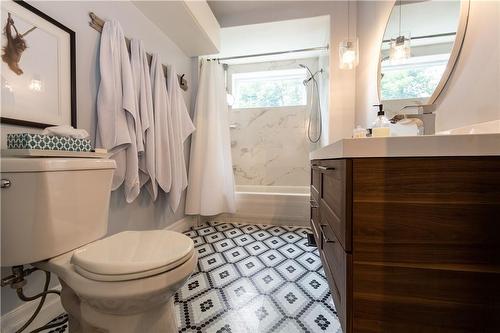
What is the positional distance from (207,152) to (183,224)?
2.64 ft

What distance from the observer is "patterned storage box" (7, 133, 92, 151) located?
81cm

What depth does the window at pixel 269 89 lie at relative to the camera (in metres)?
3.27

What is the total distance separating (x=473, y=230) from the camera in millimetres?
559

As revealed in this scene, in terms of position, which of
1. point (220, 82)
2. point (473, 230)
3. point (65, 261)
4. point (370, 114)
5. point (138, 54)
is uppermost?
point (220, 82)

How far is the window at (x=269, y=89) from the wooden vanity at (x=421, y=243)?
9.20 feet

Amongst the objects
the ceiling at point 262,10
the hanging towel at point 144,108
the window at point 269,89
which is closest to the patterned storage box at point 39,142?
the hanging towel at point 144,108

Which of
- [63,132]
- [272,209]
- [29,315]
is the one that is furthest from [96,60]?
[272,209]

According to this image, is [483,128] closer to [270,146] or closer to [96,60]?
[96,60]

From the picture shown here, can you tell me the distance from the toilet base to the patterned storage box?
0.58 m

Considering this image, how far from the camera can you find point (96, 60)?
4.37 feet

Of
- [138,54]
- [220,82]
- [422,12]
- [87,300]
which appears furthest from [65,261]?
[220,82]

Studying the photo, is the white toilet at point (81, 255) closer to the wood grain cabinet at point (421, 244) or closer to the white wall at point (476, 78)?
the wood grain cabinet at point (421, 244)

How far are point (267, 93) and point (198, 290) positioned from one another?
285cm

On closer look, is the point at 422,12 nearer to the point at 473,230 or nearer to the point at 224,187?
the point at 473,230
